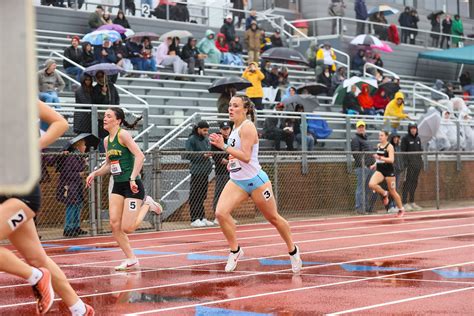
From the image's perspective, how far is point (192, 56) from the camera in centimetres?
2525

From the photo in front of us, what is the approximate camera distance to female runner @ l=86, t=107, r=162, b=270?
33.3 feet

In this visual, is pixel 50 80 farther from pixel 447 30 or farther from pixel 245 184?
pixel 447 30

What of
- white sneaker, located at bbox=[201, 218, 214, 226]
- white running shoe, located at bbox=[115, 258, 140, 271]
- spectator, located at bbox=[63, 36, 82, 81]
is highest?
spectator, located at bbox=[63, 36, 82, 81]

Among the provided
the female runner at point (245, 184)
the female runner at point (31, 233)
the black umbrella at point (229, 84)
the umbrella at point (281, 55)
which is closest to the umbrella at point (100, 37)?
the black umbrella at point (229, 84)

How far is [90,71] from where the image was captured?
61.0ft

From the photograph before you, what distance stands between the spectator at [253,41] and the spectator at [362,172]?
245 inches

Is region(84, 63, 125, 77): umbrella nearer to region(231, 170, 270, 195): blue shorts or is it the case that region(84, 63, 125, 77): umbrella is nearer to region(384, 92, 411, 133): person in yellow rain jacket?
region(384, 92, 411, 133): person in yellow rain jacket

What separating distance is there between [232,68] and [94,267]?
17404 mm

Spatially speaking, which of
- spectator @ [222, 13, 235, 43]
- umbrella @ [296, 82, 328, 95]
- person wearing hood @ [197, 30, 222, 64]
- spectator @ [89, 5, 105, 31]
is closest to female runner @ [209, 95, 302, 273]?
umbrella @ [296, 82, 328, 95]

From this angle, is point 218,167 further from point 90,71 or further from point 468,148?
point 468,148

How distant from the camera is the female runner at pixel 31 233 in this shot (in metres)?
5.20

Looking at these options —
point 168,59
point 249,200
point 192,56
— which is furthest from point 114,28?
point 249,200

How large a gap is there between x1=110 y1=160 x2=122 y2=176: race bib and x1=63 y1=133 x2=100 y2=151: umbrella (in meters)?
5.78

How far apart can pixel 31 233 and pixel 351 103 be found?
21527mm
